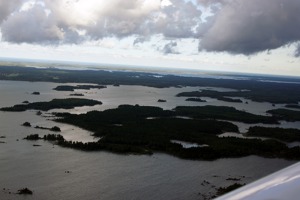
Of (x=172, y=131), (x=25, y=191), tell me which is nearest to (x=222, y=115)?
(x=172, y=131)

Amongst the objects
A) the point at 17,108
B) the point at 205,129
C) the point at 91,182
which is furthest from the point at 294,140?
the point at 17,108

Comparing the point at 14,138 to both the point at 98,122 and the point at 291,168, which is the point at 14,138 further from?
the point at 291,168

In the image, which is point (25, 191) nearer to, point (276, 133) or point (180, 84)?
point (276, 133)

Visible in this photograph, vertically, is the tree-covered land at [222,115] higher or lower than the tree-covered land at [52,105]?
lower

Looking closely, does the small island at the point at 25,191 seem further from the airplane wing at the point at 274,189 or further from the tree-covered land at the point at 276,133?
the tree-covered land at the point at 276,133

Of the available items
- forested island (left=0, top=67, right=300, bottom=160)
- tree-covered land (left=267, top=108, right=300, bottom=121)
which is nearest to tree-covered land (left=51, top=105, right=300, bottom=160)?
forested island (left=0, top=67, right=300, bottom=160)

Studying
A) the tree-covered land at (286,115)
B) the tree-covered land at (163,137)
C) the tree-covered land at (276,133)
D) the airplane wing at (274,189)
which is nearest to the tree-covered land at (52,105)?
the tree-covered land at (163,137)
